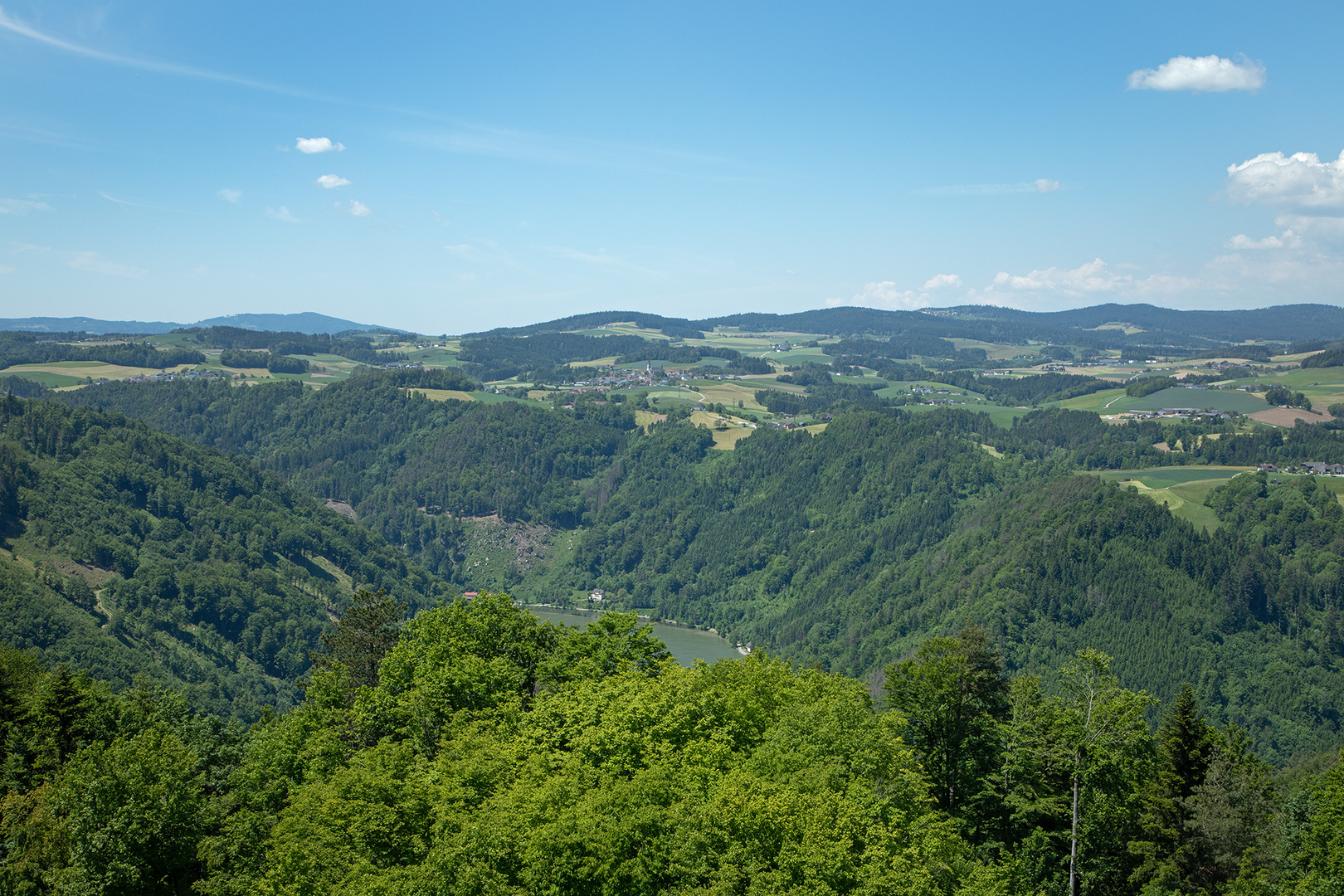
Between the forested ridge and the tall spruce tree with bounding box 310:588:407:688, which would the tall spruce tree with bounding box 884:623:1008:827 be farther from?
the tall spruce tree with bounding box 310:588:407:688

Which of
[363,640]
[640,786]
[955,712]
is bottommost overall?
[363,640]

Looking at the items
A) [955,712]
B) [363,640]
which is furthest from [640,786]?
[363,640]

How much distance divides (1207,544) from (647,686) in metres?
180

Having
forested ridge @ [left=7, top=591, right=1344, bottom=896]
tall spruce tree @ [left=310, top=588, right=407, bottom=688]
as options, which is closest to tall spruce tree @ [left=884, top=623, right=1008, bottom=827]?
forested ridge @ [left=7, top=591, right=1344, bottom=896]

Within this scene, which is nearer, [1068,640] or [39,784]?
[39,784]

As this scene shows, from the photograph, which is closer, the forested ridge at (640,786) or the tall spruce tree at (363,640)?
the forested ridge at (640,786)

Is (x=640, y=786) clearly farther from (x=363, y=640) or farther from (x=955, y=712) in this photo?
(x=363, y=640)

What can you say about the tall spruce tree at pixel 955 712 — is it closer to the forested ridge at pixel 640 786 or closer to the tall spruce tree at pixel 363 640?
the forested ridge at pixel 640 786

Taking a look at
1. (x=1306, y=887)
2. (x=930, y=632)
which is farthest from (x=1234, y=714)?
(x=1306, y=887)

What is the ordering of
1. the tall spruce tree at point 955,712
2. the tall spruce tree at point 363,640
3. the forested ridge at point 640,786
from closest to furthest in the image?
the forested ridge at point 640,786 → the tall spruce tree at point 955,712 → the tall spruce tree at point 363,640

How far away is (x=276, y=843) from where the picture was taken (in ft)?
143

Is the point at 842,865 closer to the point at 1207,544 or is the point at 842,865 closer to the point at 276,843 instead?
the point at 276,843

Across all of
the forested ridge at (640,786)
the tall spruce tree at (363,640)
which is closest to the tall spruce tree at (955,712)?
A: the forested ridge at (640,786)

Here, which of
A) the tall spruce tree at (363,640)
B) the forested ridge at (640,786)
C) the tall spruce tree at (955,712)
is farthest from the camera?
the tall spruce tree at (363,640)
